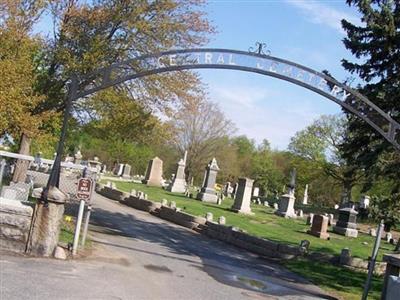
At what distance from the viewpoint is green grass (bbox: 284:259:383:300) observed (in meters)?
14.5

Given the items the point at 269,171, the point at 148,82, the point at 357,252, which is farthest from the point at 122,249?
the point at 269,171

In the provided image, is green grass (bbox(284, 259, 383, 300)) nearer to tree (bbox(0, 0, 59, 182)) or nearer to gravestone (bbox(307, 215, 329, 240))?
gravestone (bbox(307, 215, 329, 240))

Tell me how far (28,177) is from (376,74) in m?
18.4

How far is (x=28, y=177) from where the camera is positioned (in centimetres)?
2820

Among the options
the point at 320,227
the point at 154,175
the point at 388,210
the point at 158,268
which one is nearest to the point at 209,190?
the point at 154,175

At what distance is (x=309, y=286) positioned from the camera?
14898 mm

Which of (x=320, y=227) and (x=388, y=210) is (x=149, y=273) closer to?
(x=388, y=210)

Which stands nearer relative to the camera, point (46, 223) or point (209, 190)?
point (46, 223)

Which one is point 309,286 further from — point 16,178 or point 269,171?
point 269,171

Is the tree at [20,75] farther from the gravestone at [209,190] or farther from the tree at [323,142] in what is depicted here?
the tree at [323,142]

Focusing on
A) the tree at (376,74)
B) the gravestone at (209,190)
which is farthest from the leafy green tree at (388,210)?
the gravestone at (209,190)

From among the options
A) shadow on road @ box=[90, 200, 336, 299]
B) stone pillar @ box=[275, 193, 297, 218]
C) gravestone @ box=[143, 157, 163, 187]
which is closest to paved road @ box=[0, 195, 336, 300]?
shadow on road @ box=[90, 200, 336, 299]

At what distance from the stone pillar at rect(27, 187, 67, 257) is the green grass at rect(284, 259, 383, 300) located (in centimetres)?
714

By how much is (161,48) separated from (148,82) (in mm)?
1368
